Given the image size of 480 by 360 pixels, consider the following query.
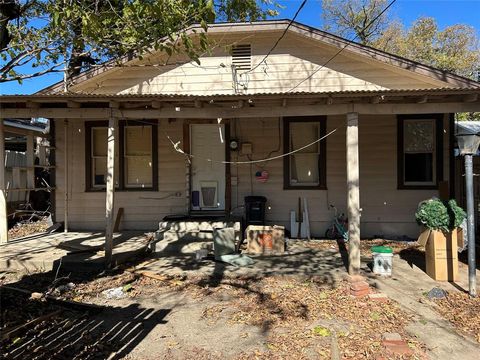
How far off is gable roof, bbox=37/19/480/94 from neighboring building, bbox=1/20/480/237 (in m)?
0.02

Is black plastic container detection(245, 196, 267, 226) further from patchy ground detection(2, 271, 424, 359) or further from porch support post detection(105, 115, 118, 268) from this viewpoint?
porch support post detection(105, 115, 118, 268)

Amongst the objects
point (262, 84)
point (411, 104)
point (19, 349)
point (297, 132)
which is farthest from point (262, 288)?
point (262, 84)

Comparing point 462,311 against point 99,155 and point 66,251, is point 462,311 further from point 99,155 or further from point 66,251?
point 99,155

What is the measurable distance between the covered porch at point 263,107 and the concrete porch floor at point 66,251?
1.54ft

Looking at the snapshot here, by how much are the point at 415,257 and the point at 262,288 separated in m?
3.62

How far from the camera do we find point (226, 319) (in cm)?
480

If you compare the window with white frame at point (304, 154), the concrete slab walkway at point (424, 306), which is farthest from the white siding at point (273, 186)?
the concrete slab walkway at point (424, 306)

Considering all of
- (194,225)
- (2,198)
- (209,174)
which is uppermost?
(209,174)

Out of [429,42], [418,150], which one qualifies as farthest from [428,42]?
[418,150]

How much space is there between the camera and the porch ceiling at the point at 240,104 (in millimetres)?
6508

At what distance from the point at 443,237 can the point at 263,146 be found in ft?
14.8

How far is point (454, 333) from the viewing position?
4488 millimetres

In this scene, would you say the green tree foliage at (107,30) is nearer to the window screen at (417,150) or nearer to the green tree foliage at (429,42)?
the window screen at (417,150)

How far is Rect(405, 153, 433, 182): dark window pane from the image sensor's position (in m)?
9.23
